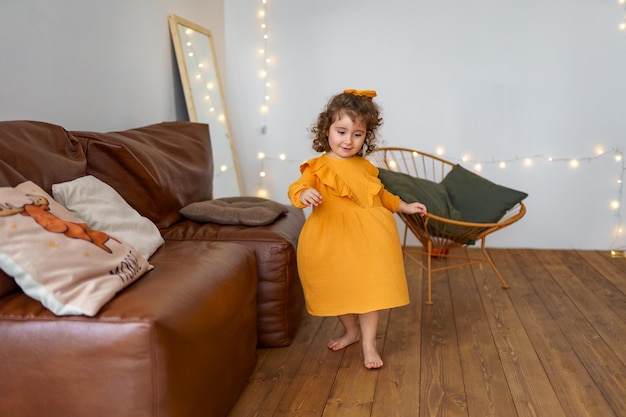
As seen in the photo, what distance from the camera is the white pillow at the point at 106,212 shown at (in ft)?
6.52

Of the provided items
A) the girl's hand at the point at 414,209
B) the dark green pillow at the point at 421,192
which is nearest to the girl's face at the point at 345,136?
the girl's hand at the point at 414,209

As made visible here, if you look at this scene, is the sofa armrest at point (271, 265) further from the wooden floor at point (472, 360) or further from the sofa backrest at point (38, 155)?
the sofa backrest at point (38, 155)

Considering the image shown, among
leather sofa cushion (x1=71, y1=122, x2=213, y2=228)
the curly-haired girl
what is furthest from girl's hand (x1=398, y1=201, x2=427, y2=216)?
leather sofa cushion (x1=71, y1=122, x2=213, y2=228)

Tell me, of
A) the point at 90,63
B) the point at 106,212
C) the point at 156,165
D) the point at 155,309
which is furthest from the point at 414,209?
the point at 90,63

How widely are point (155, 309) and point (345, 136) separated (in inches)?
46.0

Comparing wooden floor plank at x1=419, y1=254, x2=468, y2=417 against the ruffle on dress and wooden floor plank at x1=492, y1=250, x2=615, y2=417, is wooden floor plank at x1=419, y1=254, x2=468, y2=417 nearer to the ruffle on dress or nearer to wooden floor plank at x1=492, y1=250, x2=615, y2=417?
wooden floor plank at x1=492, y1=250, x2=615, y2=417

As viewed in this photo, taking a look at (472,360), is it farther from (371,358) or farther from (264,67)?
(264,67)

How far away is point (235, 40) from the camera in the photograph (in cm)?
450

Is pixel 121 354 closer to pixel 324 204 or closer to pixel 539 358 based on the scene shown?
pixel 324 204

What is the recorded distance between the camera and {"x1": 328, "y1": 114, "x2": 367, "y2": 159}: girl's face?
8.05ft

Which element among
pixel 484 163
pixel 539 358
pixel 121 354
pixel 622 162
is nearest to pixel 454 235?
pixel 539 358

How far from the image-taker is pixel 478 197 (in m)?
3.52

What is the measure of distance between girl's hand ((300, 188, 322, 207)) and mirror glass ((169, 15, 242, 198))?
5.25 feet

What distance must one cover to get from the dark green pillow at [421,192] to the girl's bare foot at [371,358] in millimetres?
822
